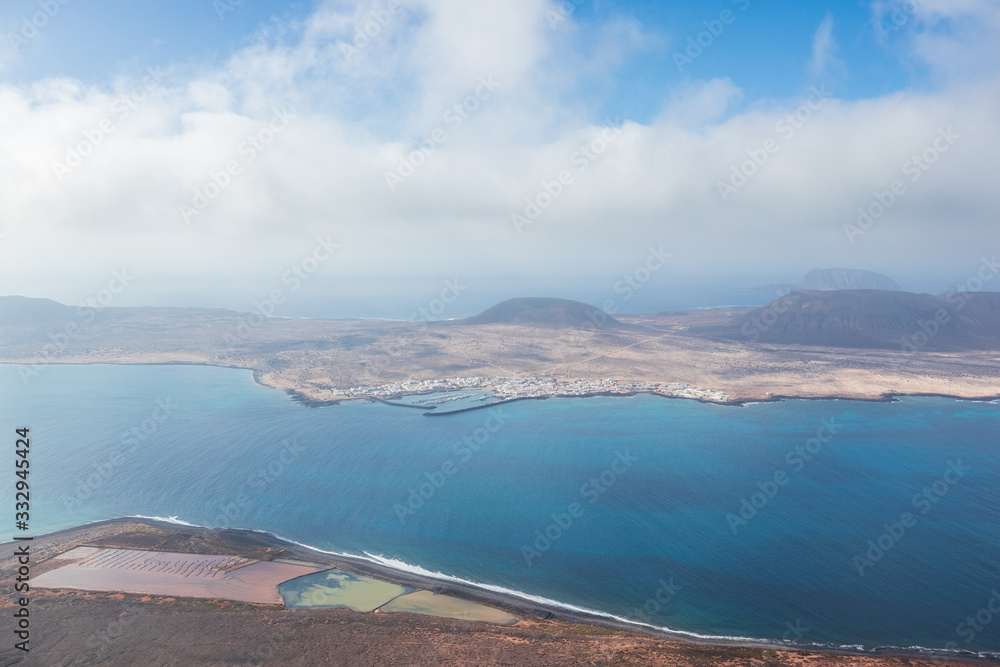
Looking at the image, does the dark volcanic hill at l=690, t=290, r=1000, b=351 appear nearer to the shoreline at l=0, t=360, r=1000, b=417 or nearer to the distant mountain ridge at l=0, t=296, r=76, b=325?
the shoreline at l=0, t=360, r=1000, b=417

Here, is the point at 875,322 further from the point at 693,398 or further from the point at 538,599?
the point at 538,599

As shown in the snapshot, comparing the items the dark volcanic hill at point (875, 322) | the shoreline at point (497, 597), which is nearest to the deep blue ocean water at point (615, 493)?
the shoreline at point (497, 597)

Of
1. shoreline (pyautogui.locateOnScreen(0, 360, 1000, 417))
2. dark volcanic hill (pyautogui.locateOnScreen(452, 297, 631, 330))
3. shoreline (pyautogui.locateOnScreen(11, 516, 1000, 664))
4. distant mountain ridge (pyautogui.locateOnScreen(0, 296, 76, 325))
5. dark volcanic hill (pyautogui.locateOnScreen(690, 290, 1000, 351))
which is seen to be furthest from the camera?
dark volcanic hill (pyautogui.locateOnScreen(452, 297, 631, 330))

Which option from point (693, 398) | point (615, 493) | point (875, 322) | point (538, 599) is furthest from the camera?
point (875, 322)

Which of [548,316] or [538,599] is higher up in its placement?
[548,316]

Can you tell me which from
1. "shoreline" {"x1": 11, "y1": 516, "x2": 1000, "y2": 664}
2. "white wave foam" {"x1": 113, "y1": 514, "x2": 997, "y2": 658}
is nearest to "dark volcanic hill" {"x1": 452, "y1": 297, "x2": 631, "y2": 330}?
"white wave foam" {"x1": 113, "y1": 514, "x2": 997, "y2": 658}

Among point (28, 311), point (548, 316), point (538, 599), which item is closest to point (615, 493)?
point (538, 599)

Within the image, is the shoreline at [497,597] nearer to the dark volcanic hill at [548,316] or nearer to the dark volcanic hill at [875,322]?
the dark volcanic hill at [548,316]

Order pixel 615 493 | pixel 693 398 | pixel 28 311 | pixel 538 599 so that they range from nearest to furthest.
→ pixel 538 599, pixel 615 493, pixel 693 398, pixel 28 311
